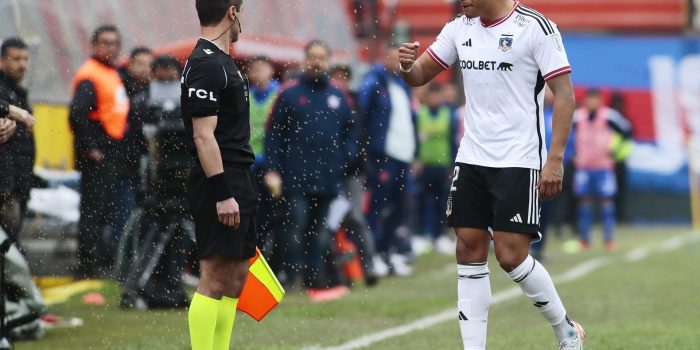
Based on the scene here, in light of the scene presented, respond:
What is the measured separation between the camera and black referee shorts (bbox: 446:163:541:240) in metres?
6.21

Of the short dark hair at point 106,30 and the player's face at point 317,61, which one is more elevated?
the short dark hair at point 106,30

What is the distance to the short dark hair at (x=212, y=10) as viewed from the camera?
5.79 m

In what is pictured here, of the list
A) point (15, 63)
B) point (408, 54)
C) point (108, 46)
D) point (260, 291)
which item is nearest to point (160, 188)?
point (108, 46)

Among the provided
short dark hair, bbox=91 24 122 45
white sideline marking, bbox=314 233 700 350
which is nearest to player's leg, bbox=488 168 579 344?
white sideline marking, bbox=314 233 700 350

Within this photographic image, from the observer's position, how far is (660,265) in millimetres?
14594

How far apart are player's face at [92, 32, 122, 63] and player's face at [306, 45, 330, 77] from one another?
1.59 m

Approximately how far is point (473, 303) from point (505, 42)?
1.32 meters

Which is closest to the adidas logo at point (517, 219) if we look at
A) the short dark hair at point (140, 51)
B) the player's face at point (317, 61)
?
the short dark hair at point (140, 51)

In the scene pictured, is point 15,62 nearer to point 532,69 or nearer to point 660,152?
point 532,69

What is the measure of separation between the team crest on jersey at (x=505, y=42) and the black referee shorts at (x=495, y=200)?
600 millimetres

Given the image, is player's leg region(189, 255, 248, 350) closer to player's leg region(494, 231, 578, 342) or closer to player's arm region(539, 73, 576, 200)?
player's leg region(494, 231, 578, 342)

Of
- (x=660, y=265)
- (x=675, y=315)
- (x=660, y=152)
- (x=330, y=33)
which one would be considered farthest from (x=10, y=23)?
(x=660, y=152)

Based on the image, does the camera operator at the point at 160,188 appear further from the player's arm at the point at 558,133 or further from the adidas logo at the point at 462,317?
the player's arm at the point at 558,133

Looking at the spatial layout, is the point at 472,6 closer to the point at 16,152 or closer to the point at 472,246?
the point at 472,246
